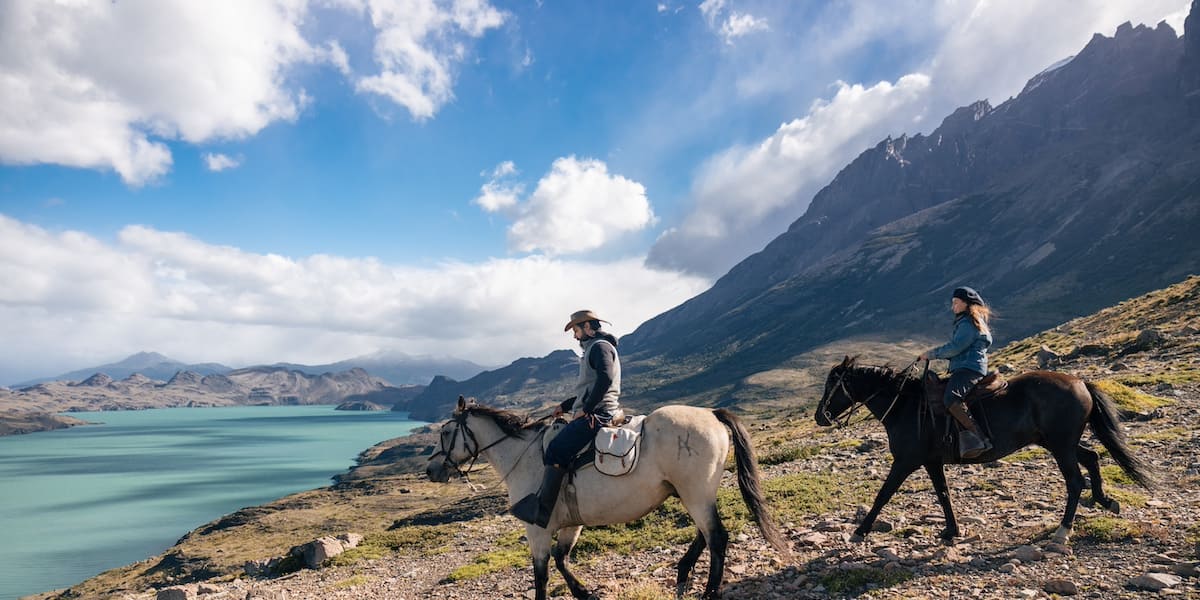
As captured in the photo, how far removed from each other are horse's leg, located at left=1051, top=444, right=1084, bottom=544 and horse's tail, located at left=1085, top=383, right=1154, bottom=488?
→ 1.56ft

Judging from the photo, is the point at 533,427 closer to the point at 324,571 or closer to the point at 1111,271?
the point at 324,571

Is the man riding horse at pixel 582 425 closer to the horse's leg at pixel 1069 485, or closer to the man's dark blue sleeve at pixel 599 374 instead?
the man's dark blue sleeve at pixel 599 374

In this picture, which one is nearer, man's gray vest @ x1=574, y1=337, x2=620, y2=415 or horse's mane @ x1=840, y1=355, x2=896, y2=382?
man's gray vest @ x1=574, y1=337, x2=620, y2=415

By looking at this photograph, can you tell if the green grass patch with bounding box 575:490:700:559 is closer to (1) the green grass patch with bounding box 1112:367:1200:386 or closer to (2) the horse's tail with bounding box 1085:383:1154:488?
(2) the horse's tail with bounding box 1085:383:1154:488

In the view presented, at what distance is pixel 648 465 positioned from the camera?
743 centimetres

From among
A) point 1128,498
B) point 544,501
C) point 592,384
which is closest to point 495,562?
point 544,501

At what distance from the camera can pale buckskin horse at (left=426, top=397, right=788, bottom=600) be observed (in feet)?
23.7

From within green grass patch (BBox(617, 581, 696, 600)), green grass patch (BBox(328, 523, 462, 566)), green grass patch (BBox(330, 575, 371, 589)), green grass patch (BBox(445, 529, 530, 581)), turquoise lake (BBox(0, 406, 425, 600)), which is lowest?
turquoise lake (BBox(0, 406, 425, 600))

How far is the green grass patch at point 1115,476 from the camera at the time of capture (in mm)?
9811

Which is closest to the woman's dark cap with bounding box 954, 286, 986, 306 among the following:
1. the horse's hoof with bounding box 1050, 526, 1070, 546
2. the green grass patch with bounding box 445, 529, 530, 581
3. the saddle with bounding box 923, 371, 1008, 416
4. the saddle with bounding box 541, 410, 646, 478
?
the saddle with bounding box 923, 371, 1008, 416

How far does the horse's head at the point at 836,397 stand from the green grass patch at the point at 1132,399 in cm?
1010

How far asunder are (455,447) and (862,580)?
6072 mm

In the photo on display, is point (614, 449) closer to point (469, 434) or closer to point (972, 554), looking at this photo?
point (469, 434)

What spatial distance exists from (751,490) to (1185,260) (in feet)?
647
